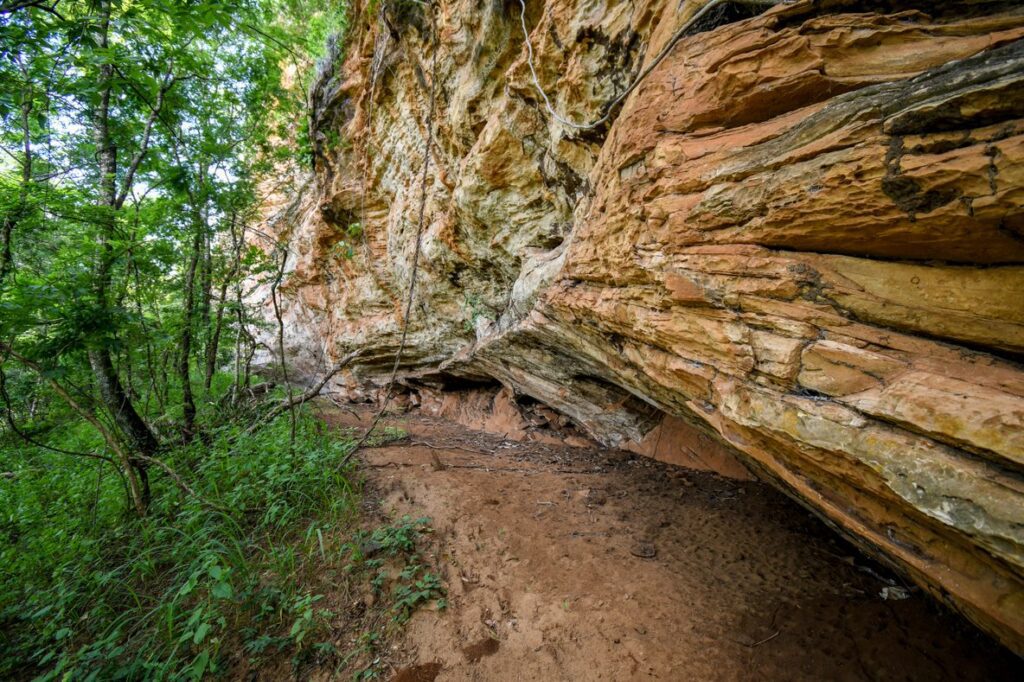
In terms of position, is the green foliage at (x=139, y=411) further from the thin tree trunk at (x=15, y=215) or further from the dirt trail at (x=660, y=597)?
the dirt trail at (x=660, y=597)

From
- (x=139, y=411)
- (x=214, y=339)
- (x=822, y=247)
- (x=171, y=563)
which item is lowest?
(x=139, y=411)

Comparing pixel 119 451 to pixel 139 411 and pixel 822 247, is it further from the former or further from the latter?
pixel 822 247

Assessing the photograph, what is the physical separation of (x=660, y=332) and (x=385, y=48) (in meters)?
8.62

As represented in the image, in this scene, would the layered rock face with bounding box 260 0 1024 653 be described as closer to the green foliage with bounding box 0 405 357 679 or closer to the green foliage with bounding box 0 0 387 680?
the green foliage with bounding box 0 0 387 680

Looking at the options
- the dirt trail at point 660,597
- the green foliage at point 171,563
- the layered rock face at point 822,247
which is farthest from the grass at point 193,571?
the layered rock face at point 822,247

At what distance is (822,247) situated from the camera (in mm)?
2178

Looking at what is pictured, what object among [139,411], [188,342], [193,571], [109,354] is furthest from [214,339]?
[193,571]

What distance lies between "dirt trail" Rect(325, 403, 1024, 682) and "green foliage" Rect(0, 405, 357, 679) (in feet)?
2.77

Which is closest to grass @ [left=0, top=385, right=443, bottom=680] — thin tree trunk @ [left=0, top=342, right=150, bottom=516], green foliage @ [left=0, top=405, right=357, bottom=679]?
green foliage @ [left=0, top=405, right=357, bottom=679]

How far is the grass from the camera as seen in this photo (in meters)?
2.50

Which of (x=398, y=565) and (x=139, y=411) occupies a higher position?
(x=398, y=565)

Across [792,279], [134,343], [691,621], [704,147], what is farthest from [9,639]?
[704,147]

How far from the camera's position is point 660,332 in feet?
10.2

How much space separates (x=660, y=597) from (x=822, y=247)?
2796 millimetres
